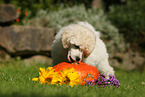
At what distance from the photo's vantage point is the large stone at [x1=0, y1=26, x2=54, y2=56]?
6.99 meters

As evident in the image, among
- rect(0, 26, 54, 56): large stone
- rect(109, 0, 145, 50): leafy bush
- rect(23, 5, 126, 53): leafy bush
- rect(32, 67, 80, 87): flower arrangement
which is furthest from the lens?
rect(109, 0, 145, 50): leafy bush

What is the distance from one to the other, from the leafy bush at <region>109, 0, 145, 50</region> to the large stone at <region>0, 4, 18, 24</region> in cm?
400

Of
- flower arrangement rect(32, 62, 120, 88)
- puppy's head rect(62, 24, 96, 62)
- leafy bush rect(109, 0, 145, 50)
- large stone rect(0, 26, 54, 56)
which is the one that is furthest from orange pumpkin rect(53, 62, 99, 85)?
leafy bush rect(109, 0, 145, 50)

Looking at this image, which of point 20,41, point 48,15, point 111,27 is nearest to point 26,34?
point 20,41

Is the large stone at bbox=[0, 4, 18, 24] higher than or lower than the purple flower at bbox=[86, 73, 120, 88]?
higher

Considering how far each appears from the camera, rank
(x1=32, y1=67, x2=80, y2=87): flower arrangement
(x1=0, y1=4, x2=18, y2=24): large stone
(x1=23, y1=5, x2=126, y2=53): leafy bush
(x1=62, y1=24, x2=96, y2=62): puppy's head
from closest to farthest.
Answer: (x1=32, y1=67, x2=80, y2=87): flower arrangement
(x1=62, y1=24, x2=96, y2=62): puppy's head
(x1=0, y1=4, x2=18, y2=24): large stone
(x1=23, y1=5, x2=126, y2=53): leafy bush

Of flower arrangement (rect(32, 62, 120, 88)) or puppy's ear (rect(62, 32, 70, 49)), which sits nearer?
flower arrangement (rect(32, 62, 120, 88))

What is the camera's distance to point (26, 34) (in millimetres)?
7109

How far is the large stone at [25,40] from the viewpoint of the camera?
22.9 ft

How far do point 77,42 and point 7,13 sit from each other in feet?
16.5

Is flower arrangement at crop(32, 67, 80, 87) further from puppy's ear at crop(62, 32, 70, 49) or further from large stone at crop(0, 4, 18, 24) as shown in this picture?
large stone at crop(0, 4, 18, 24)

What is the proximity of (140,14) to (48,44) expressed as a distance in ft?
13.6

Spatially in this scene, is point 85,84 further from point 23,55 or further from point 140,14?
point 140,14

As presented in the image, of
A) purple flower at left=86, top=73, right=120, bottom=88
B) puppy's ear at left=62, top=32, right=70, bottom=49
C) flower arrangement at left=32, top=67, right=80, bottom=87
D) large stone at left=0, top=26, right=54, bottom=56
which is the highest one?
puppy's ear at left=62, top=32, right=70, bottom=49
